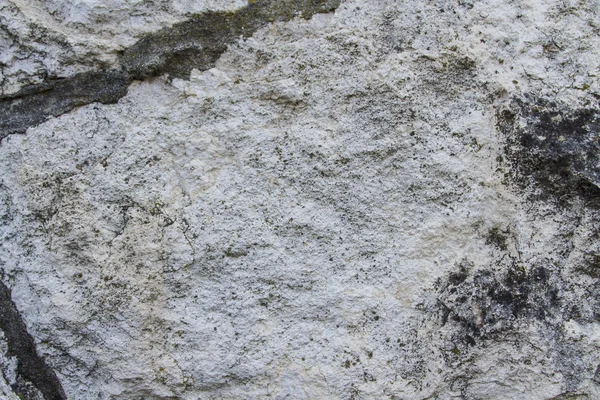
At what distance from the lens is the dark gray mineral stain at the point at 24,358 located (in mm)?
843

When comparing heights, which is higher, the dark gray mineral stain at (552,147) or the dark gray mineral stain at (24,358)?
the dark gray mineral stain at (552,147)

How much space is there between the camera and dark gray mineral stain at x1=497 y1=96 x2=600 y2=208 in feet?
2.66

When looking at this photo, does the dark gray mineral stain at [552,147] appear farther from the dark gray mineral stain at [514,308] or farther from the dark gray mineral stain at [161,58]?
the dark gray mineral stain at [161,58]

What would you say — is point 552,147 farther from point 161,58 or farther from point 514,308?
point 161,58

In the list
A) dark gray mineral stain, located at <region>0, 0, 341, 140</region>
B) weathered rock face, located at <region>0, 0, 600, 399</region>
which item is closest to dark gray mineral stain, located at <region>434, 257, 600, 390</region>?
weathered rock face, located at <region>0, 0, 600, 399</region>

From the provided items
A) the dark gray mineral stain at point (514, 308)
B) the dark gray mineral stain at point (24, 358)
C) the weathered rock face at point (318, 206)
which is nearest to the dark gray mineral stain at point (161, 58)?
the weathered rock face at point (318, 206)

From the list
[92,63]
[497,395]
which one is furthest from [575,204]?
[92,63]

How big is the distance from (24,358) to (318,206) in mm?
513

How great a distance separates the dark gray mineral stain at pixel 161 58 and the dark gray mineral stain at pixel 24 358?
0.26m

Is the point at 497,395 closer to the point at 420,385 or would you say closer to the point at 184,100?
the point at 420,385

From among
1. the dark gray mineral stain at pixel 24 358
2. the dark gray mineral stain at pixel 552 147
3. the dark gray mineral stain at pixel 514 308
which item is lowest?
the dark gray mineral stain at pixel 24 358

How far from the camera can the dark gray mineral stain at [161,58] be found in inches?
32.8

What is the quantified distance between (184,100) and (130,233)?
0.71ft

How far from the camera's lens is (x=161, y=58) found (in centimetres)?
83
